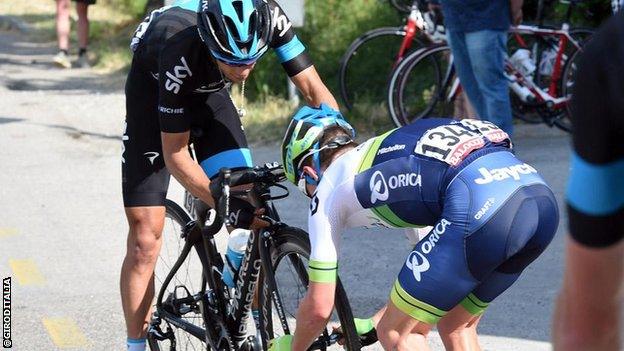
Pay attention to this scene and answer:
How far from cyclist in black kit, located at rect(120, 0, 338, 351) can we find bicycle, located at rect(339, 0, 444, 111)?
184 inches

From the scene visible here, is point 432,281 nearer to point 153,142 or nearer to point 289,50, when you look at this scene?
point 289,50

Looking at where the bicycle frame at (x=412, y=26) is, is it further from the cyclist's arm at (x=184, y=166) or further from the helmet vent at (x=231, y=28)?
the helmet vent at (x=231, y=28)

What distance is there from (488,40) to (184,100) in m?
3.77

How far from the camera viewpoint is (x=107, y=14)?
18.5 meters

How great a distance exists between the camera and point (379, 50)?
1081 cm

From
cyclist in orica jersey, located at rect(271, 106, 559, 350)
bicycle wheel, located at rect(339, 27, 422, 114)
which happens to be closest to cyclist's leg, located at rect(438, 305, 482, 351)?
cyclist in orica jersey, located at rect(271, 106, 559, 350)

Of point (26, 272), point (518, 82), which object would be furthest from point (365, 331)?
point (518, 82)

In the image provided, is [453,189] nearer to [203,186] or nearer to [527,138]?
[203,186]

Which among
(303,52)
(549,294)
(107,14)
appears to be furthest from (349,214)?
(107,14)

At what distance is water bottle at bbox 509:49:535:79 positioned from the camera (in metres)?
9.23

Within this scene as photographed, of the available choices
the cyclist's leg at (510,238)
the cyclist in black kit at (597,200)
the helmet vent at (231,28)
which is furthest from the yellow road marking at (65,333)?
the cyclist in black kit at (597,200)

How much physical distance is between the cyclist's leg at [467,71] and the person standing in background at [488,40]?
0.02 m

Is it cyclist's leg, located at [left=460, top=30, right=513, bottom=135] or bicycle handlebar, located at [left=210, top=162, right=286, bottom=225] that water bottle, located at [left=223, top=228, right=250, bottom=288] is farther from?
cyclist's leg, located at [left=460, top=30, right=513, bottom=135]

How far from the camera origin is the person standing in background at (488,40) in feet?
25.8
